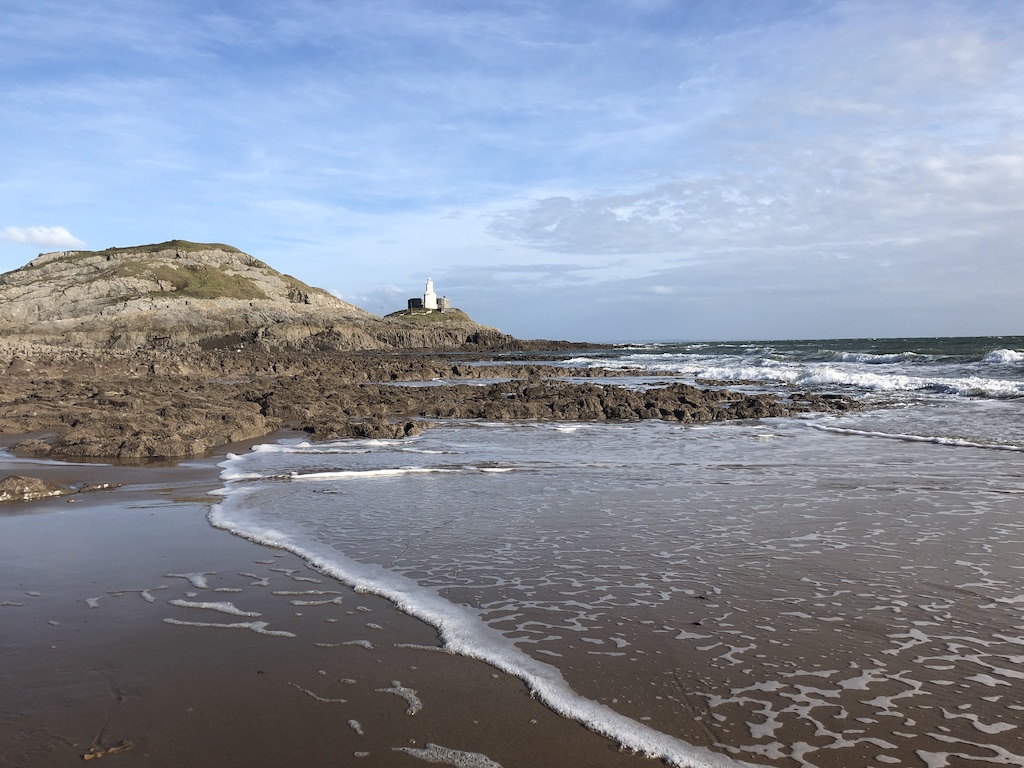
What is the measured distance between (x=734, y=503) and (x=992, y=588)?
2920mm

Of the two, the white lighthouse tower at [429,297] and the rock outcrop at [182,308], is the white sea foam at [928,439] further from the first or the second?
the white lighthouse tower at [429,297]

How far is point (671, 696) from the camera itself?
3.36 metres

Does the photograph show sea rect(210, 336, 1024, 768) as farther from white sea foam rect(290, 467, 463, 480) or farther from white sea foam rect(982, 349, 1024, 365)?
white sea foam rect(982, 349, 1024, 365)

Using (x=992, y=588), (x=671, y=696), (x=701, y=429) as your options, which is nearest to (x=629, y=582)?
(x=671, y=696)

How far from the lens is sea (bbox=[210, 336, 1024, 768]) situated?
10.5 ft

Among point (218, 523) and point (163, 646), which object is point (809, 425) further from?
point (163, 646)

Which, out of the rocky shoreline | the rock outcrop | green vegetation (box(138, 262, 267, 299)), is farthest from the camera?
green vegetation (box(138, 262, 267, 299))

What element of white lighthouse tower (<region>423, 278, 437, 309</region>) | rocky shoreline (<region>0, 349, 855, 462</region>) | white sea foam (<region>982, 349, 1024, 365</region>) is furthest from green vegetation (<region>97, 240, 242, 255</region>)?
white sea foam (<region>982, 349, 1024, 365</region>)

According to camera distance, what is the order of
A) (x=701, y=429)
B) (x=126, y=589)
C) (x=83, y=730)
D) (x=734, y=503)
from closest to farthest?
(x=83, y=730), (x=126, y=589), (x=734, y=503), (x=701, y=429)

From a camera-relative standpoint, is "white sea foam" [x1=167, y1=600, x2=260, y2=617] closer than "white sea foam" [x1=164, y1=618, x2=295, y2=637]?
No

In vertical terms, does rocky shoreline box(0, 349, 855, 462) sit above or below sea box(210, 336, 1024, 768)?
above

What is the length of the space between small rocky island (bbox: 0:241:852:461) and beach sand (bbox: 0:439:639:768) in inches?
231

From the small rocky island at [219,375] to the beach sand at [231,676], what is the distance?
5.86m

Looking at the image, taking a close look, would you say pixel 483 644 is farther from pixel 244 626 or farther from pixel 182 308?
pixel 182 308
